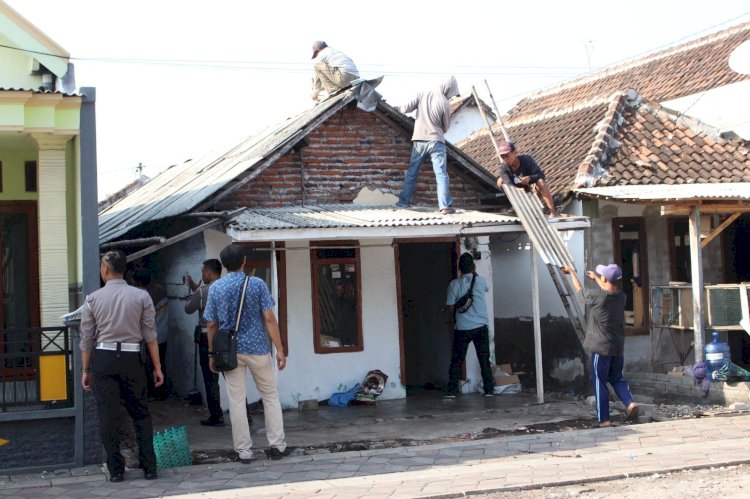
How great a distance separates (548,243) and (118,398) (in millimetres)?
5201

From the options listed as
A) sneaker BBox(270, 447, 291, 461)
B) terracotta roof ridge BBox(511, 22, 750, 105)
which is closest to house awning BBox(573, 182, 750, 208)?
sneaker BBox(270, 447, 291, 461)

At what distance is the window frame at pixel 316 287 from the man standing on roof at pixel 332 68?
2.31m

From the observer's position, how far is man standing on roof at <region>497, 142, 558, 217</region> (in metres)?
11.7

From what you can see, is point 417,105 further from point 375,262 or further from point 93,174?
point 93,174

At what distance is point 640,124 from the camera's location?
14.6 m

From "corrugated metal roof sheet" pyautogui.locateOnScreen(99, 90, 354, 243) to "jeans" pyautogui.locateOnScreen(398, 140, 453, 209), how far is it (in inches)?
44.8

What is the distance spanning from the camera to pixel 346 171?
12383mm

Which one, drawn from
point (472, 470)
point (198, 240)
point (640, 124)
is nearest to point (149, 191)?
point (198, 240)

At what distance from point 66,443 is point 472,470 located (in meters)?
3.55

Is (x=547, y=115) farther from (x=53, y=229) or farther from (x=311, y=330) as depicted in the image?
(x=53, y=229)

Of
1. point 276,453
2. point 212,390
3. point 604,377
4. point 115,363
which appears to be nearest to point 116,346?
point 115,363

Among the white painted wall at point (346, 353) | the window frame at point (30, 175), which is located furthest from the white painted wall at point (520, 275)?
the window frame at point (30, 175)

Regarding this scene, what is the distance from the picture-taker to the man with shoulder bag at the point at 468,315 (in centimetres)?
1190

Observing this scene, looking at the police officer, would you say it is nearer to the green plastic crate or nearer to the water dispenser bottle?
the green plastic crate
